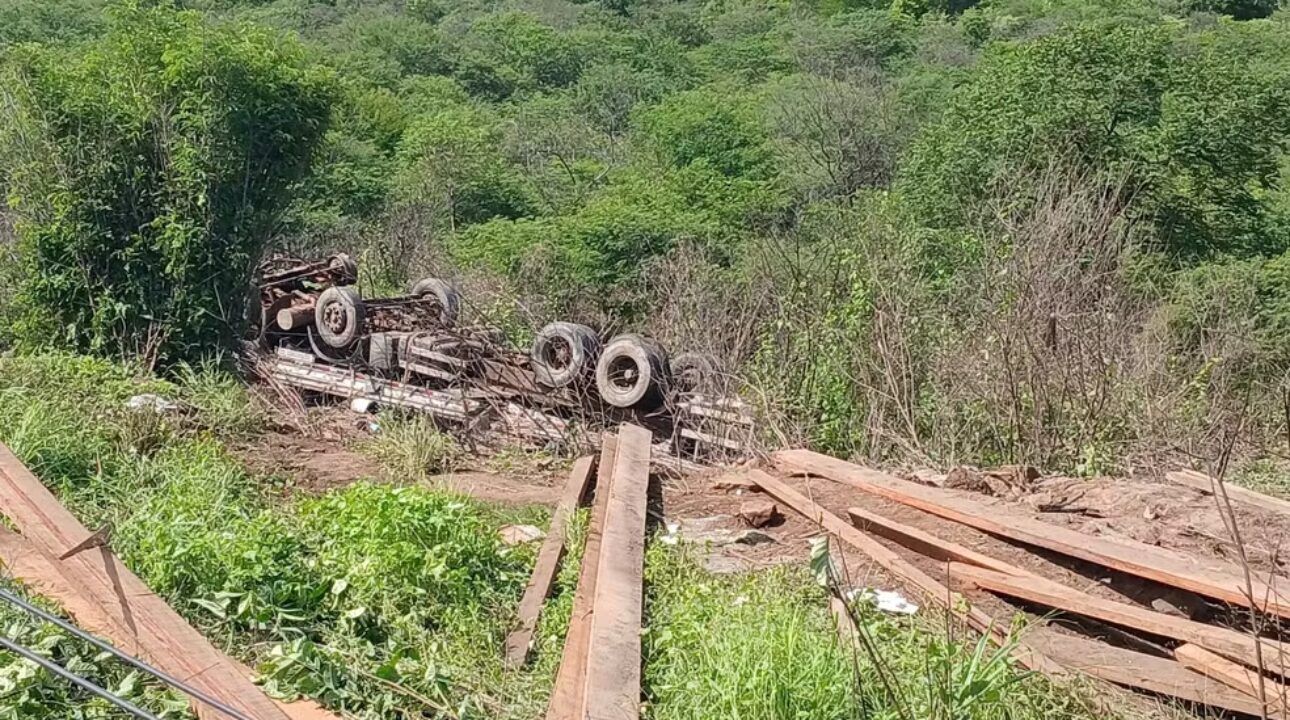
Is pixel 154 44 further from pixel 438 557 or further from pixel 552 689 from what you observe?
pixel 552 689

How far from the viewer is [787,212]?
83.6 ft

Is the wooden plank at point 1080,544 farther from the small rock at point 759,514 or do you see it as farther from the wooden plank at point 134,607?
the wooden plank at point 134,607

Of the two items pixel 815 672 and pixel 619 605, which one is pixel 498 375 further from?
pixel 815 672

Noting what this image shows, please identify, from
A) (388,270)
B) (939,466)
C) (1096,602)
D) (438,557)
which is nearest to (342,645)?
(438,557)

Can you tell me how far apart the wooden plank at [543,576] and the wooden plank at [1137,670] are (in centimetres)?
207

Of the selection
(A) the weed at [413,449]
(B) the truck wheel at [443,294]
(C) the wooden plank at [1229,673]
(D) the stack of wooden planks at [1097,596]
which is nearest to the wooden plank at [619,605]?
(D) the stack of wooden planks at [1097,596]

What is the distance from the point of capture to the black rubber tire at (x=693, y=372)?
9984 millimetres

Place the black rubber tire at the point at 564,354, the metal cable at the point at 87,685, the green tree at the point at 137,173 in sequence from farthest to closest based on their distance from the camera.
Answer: the green tree at the point at 137,173 → the black rubber tire at the point at 564,354 → the metal cable at the point at 87,685

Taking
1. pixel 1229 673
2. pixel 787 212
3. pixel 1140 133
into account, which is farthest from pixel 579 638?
pixel 787 212

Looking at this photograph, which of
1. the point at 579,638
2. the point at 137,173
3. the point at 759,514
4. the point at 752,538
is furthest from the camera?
the point at 137,173

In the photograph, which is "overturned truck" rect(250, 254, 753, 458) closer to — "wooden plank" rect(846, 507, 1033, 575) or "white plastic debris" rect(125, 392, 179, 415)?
"white plastic debris" rect(125, 392, 179, 415)

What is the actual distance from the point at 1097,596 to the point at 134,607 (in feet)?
13.2

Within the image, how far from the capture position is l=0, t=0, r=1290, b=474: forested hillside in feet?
25.9

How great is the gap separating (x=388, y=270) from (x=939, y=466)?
13.8m
